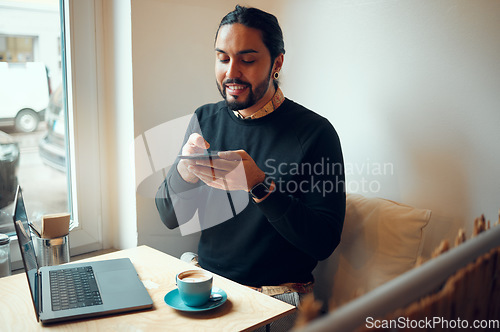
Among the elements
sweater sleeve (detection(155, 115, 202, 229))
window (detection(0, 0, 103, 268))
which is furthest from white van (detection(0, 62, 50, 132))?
sweater sleeve (detection(155, 115, 202, 229))

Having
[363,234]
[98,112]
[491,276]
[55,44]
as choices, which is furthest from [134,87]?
[491,276]

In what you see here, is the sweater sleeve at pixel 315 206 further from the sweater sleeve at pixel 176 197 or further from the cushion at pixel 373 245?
the sweater sleeve at pixel 176 197

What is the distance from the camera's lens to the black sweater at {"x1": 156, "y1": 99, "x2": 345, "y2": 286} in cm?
134

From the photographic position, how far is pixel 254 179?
4.16ft

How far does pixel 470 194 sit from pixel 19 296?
4.39 feet

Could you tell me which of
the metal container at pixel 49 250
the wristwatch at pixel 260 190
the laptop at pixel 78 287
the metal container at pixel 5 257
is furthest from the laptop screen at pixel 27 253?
the wristwatch at pixel 260 190

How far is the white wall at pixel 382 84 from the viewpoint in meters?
1.37

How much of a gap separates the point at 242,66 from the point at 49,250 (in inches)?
33.2

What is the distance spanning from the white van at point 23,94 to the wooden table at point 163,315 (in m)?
0.70

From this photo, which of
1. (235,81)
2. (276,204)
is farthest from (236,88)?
(276,204)

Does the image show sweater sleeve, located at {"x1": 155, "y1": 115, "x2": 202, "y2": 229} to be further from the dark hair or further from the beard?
the dark hair

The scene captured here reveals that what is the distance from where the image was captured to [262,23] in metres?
1.48

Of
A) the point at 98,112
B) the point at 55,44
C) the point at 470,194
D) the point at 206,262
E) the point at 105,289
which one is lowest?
the point at 206,262

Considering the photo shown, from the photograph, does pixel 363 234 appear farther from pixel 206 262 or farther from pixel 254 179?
pixel 206 262
